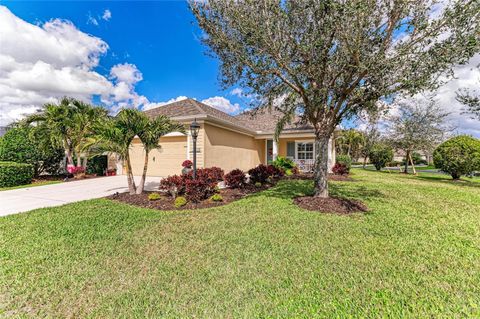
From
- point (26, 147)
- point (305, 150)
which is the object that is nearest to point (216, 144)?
point (305, 150)

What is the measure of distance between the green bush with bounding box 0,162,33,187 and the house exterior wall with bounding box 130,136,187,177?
5164mm

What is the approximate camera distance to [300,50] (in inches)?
228

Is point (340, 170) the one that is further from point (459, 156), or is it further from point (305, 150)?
point (459, 156)

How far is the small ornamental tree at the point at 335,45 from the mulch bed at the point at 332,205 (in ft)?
1.79

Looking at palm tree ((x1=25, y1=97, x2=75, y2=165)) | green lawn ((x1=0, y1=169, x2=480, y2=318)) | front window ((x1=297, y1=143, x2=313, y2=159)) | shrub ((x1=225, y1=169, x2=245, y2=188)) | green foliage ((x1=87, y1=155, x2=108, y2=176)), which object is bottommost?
green lawn ((x1=0, y1=169, x2=480, y2=318))

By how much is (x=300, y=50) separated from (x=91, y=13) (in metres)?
10.6

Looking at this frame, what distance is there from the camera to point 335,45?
18.8 feet

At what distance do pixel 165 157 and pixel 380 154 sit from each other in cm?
2258

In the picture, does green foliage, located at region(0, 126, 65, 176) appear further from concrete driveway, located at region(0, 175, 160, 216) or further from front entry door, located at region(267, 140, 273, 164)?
front entry door, located at region(267, 140, 273, 164)

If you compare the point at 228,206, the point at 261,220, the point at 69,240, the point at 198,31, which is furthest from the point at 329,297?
the point at 198,31

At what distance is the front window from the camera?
17.6m

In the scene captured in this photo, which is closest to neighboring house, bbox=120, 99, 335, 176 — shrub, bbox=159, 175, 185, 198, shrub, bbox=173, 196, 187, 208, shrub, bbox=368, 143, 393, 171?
shrub, bbox=159, 175, 185, 198

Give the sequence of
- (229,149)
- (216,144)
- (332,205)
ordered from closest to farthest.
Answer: (332,205)
(216,144)
(229,149)

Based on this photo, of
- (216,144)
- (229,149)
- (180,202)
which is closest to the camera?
(180,202)
